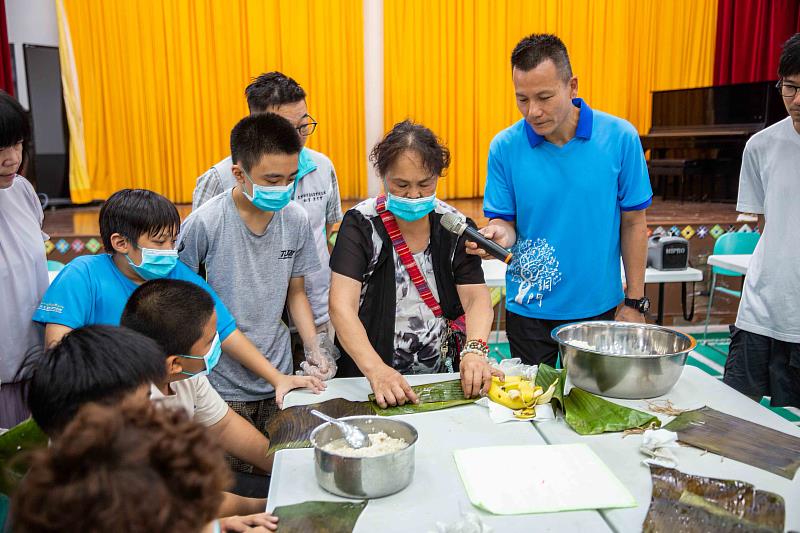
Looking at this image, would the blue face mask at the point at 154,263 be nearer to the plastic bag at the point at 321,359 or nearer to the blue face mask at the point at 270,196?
the blue face mask at the point at 270,196

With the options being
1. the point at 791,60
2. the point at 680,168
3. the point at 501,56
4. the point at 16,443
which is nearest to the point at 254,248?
the point at 16,443

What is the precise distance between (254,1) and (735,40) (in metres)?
5.55

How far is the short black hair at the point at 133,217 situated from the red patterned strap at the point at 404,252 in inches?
23.8

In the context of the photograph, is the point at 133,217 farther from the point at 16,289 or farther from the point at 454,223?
the point at 454,223

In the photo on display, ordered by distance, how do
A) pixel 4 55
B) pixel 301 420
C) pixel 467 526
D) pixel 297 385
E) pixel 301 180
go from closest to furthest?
pixel 467 526 → pixel 301 420 → pixel 297 385 → pixel 301 180 → pixel 4 55

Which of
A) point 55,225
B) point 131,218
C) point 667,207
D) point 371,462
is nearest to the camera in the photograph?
point 371,462

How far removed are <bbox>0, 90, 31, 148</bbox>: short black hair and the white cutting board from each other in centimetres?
129

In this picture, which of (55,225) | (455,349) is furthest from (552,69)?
(55,225)

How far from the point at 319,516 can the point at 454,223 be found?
3.09ft

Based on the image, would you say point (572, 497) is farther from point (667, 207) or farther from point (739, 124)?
point (739, 124)

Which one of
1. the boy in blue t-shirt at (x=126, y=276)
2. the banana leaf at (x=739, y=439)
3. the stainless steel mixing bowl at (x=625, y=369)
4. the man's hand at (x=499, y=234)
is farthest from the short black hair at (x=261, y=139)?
the banana leaf at (x=739, y=439)

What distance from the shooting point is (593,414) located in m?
1.46

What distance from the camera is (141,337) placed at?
1.19 metres

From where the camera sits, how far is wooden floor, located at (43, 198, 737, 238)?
5.13 m
